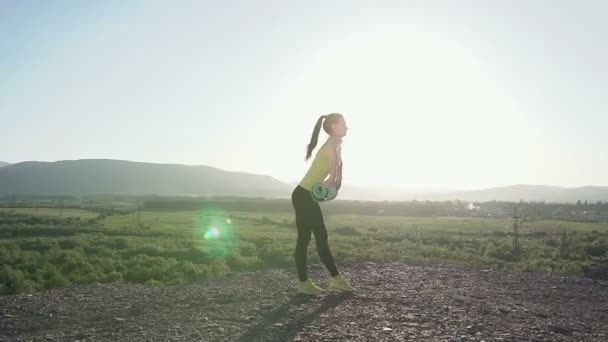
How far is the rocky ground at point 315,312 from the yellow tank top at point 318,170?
2.07 m

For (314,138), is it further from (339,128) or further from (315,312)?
(315,312)

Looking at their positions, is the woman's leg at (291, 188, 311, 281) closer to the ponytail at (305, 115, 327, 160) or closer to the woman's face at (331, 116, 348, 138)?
the ponytail at (305, 115, 327, 160)

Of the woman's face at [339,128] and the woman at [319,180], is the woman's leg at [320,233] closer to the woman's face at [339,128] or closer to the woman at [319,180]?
the woman at [319,180]

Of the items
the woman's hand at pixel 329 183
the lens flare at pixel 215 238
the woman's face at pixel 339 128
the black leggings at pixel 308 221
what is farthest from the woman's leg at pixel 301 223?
the lens flare at pixel 215 238

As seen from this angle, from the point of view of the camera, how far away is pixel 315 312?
7410 millimetres

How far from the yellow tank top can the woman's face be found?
36cm

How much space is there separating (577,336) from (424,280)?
4664mm

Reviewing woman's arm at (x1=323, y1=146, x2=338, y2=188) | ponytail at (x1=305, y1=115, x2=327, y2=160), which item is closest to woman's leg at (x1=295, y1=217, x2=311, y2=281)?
woman's arm at (x1=323, y1=146, x2=338, y2=188)

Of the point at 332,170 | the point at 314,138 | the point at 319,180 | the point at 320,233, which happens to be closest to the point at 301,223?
the point at 320,233

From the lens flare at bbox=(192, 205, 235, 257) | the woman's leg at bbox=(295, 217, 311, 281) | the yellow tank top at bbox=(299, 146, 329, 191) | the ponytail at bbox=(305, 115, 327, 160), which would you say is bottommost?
the lens flare at bbox=(192, 205, 235, 257)

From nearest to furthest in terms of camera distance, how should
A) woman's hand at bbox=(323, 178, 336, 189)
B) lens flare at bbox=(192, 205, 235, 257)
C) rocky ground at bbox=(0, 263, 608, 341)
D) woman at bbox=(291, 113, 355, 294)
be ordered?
rocky ground at bbox=(0, 263, 608, 341) < woman's hand at bbox=(323, 178, 336, 189) < woman at bbox=(291, 113, 355, 294) < lens flare at bbox=(192, 205, 235, 257)

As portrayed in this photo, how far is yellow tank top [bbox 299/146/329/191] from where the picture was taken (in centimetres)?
838

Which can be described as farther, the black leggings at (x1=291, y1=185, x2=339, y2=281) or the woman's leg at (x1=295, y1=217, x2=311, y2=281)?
the woman's leg at (x1=295, y1=217, x2=311, y2=281)

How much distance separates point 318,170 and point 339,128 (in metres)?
0.86
